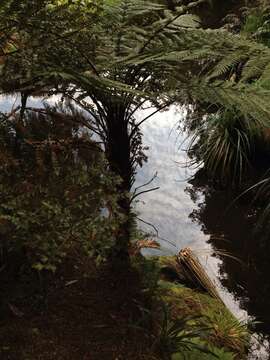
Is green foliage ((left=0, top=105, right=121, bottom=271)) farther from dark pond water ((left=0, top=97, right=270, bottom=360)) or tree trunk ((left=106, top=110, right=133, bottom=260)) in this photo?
dark pond water ((left=0, top=97, right=270, bottom=360))

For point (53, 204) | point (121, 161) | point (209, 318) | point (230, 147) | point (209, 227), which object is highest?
point (230, 147)

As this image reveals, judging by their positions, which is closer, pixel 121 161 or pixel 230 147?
pixel 121 161

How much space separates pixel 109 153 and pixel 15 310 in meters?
0.91

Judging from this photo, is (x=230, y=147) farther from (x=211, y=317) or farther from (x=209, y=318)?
(x=209, y=318)

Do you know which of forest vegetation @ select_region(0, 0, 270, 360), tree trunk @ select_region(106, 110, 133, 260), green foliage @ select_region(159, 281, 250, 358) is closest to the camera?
forest vegetation @ select_region(0, 0, 270, 360)

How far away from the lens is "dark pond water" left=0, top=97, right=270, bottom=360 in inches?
150

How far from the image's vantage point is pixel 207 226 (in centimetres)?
476

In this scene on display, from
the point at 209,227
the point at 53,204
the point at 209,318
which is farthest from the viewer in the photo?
the point at 209,227

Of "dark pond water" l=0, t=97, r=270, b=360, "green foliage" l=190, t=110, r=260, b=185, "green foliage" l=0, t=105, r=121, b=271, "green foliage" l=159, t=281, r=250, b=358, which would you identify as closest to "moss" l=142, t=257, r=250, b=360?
"green foliage" l=159, t=281, r=250, b=358

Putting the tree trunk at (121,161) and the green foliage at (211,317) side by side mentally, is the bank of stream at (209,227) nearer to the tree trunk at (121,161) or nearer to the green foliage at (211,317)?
the green foliage at (211,317)

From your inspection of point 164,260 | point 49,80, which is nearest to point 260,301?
point 164,260

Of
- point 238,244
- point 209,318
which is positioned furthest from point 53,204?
point 238,244

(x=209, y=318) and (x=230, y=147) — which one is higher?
(x=230, y=147)

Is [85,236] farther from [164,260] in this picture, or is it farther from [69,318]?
[164,260]
